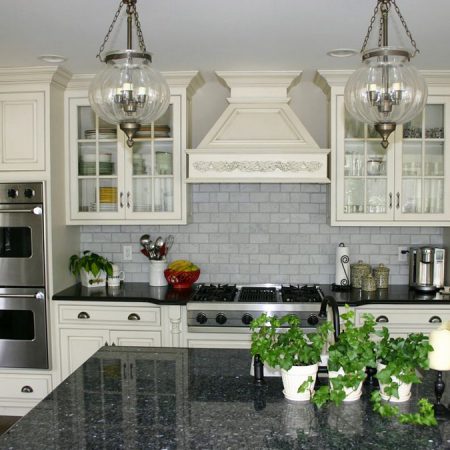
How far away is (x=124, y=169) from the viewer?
4.28 m

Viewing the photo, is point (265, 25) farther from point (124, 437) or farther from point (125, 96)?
point (124, 437)

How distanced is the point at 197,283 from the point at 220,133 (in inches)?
48.6

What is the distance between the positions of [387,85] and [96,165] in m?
2.83

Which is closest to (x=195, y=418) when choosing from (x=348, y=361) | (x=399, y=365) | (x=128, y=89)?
(x=348, y=361)

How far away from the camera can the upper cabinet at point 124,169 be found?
167 inches

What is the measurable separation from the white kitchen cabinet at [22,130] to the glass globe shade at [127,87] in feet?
7.06

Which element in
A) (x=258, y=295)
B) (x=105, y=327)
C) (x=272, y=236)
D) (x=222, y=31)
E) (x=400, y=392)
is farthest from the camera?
(x=272, y=236)

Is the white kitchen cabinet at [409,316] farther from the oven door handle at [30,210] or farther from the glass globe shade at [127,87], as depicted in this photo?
the glass globe shade at [127,87]

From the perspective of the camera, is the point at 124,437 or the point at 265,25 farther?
the point at 265,25

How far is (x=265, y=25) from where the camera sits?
2984mm

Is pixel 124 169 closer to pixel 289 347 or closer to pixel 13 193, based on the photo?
pixel 13 193

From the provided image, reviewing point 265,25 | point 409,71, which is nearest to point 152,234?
point 265,25

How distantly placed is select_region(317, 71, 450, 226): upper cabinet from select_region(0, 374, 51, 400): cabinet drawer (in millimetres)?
2399

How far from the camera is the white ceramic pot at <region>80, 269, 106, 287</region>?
4.41 meters
